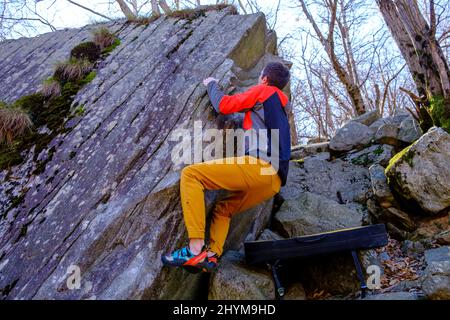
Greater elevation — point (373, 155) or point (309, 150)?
point (309, 150)

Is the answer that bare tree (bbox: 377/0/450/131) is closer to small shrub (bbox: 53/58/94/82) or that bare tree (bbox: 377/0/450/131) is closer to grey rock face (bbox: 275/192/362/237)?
grey rock face (bbox: 275/192/362/237)


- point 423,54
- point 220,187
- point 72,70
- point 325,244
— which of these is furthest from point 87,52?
point 423,54

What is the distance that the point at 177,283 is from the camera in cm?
391

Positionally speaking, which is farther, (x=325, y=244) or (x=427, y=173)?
(x=427, y=173)

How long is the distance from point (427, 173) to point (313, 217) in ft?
5.86

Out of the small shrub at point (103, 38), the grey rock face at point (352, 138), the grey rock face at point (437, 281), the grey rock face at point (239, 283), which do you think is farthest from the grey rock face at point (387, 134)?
the small shrub at point (103, 38)

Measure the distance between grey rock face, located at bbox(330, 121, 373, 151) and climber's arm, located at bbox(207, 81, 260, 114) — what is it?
3640 mm

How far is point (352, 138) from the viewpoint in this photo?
751 centimetres

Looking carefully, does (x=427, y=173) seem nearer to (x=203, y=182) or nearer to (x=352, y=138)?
(x=352, y=138)

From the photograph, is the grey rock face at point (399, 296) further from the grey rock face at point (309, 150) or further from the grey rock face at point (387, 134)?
the grey rock face at point (309, 150)

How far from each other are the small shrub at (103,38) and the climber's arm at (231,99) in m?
2.97

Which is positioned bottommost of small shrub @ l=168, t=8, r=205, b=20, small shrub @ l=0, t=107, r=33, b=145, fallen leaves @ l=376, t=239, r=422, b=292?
fallen leaves @ l=376, t=239, r=422, b=292

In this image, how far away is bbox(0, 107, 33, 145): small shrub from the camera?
17.3ft

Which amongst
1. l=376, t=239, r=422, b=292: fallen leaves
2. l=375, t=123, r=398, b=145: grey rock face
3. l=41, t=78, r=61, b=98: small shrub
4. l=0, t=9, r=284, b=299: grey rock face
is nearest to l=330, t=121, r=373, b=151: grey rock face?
l=375, t=123, r=398, b=145: grey rock face
